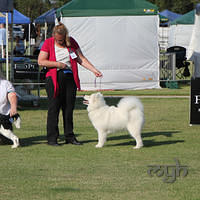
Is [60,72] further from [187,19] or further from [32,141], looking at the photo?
[187,19]

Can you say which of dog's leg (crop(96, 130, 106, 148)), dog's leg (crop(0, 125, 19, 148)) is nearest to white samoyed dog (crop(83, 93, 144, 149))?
dog's leg (crop(96, 130, 106, 148))

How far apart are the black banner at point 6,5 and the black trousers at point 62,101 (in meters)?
3.97

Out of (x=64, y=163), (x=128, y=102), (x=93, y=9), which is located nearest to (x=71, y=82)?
(x=128, y=102)

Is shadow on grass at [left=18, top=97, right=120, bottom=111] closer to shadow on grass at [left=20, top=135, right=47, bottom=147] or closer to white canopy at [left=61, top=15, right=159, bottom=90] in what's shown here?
white canopy at [left=61, top=15, right=159, bottom=90]

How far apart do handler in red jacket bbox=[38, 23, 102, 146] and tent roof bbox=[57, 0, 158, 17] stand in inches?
338

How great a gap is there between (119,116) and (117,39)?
9.47 metres

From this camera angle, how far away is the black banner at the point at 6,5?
36.6 feet

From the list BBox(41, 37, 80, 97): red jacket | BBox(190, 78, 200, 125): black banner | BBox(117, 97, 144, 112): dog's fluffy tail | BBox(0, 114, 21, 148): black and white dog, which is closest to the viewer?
BBox(117, 97, 144, 112): dog's fluffy tail

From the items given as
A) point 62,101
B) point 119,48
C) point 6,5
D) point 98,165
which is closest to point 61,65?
point 62,101

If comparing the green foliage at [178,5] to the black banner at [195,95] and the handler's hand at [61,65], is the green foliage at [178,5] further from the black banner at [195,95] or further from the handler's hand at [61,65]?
the handler's hand at [61,65]

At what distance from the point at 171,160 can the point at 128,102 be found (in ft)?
3.67

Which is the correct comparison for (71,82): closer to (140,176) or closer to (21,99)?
(140,176)

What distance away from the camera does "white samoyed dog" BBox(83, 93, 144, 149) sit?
739 cm

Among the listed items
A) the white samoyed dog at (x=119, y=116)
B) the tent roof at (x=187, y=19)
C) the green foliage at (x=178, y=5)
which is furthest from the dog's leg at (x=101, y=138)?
the green foliage at (x=178, y=5)
